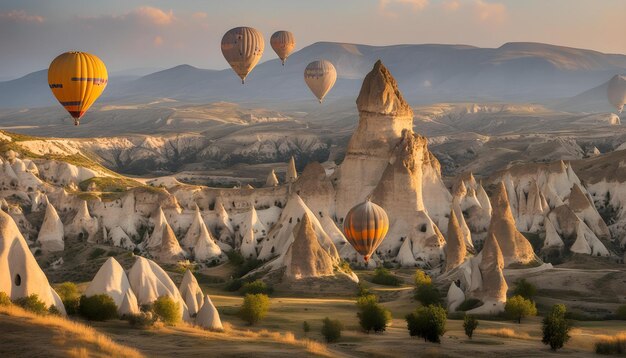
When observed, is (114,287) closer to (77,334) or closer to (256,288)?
(77,334)

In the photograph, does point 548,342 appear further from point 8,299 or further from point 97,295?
point 8,299

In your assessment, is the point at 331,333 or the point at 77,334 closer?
the point at 77,334

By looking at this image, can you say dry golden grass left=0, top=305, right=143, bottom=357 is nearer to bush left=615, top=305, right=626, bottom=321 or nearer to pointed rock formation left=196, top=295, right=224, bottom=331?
pointed rock formation left=196, top=295, right=224, bottom=331

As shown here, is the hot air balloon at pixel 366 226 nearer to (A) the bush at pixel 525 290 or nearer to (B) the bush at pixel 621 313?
(A) the bush at pixel 525 290

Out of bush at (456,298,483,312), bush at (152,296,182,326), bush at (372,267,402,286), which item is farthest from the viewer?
bush at (372,267,402,286)

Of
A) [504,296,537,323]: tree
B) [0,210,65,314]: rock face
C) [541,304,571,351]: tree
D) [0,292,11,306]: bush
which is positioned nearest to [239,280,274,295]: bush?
[504,296,537,323]: tree

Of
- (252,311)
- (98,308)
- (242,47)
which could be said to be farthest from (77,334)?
(242,47)

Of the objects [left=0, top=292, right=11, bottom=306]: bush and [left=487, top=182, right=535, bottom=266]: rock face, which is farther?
[left=487, top=182, right=535, bottom=266]: rock face
